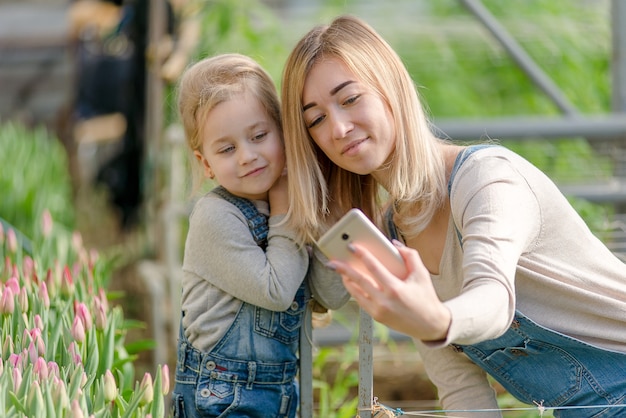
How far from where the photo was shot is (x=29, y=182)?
4.41 metres

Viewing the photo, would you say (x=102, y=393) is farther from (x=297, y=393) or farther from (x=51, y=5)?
(x=51, y=5)

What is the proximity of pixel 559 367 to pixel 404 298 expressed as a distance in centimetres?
67

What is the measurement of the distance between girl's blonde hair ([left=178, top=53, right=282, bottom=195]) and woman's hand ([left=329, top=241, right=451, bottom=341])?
673 mm

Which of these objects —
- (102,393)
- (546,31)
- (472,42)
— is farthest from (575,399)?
(472,42)

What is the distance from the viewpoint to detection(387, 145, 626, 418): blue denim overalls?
74.7 inches

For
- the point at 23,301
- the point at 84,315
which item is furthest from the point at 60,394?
the point at 23,301

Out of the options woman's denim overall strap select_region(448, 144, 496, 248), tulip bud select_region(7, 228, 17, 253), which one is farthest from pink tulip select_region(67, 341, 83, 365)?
tulip bud select_region(7, 228, 17, 253)

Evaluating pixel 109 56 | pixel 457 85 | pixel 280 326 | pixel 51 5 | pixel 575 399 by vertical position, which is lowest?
pixel 575 399

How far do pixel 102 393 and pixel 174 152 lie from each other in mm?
2875

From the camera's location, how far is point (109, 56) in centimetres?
756

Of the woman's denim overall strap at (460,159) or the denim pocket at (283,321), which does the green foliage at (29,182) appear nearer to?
the denim pocket at (283,321)

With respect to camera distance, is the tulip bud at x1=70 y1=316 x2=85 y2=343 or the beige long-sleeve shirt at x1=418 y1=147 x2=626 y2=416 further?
the tulip bud at x1=70 y1=316 x2=85 y2=343

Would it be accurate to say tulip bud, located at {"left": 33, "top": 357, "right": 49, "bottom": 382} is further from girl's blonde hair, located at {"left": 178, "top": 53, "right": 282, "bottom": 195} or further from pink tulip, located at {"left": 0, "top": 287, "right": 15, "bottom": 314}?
girl's blonde hair, located at {"left": 178, "top": 53, "right": 282, "bottom": 195}

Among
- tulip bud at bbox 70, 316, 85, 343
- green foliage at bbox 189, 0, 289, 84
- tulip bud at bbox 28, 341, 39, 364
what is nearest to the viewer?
tulip bud at bbox 28, 341, 39, 364
